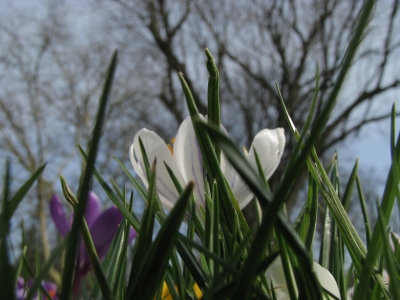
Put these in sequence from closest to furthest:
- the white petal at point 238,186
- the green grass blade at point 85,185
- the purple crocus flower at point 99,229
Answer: the green grass blade at point 85,185 → the white petal at point 238,186 → the purple crocus flower at point 99,229

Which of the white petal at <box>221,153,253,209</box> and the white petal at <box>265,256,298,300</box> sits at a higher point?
the white petal at <box>221,153,253,209</box>

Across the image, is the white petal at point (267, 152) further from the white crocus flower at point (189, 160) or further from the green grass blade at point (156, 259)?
the green grass blade at point (156, 259)

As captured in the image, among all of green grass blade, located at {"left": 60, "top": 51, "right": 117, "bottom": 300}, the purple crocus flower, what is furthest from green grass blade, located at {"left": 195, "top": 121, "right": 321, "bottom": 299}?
the purple crocus flower

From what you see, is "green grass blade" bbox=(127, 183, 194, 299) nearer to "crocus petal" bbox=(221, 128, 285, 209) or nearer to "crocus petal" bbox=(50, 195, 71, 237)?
"crocus petal" bbox=(221, 128, 285, 209)

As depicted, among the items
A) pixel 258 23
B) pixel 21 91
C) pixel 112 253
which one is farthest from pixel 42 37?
pixel 112 253

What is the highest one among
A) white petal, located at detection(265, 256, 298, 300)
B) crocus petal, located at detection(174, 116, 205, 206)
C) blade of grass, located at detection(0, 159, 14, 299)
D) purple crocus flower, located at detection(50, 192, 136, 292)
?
crocus petal, located at detection(174, 116, 205, 206)

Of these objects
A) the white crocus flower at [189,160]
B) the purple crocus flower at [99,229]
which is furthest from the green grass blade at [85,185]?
the purple crocus flower at [99,229]

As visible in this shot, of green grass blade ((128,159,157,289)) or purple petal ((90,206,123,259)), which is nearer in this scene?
green grass blade ((128,159,157,289))

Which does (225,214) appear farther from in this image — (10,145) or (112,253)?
(10,145)
